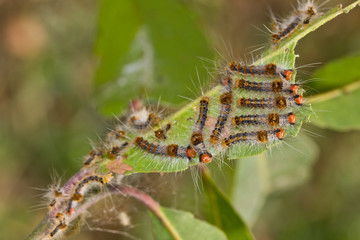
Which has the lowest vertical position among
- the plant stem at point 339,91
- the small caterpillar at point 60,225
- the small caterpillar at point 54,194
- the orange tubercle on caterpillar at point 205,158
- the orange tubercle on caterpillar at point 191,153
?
the small caterpillar at point 60,225

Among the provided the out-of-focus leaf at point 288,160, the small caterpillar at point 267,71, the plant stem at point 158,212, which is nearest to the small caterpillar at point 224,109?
the small caterpillar at point 267,71

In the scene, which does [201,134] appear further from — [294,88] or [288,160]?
[288,160]

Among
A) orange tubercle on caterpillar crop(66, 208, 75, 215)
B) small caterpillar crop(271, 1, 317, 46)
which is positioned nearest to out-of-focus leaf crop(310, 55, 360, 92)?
small caterpillar crop(271, 1, 317, 46)

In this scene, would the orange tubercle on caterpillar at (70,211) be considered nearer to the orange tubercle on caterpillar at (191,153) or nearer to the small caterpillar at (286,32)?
the orange tubercle on caterpillar at (191,153)

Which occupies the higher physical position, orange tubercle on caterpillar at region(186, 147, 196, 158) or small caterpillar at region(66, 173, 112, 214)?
orange tubercle on caterpillar at region(186, 147, 196, 158)

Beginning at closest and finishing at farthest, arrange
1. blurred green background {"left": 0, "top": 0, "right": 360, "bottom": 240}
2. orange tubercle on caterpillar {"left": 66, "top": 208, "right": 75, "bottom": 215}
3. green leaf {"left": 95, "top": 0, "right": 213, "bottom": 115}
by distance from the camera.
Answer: orange tubercle on caterpillar {"left": 66, "top": 208, "right": 75, "bottom": 215}, green leaf {"left": 95, "top": 0, "right": 213, "bottom": 115}, blurred green background {"left": 0, "top": 0, "right": 360, "bottom": 240}

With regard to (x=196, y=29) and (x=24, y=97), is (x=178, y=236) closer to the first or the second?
(x=196, y=29)

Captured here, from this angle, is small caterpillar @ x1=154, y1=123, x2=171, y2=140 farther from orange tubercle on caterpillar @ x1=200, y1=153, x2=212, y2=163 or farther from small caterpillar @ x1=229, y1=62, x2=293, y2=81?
small caterpillar @ x1=229, y1=62, x2=293, y2=81
